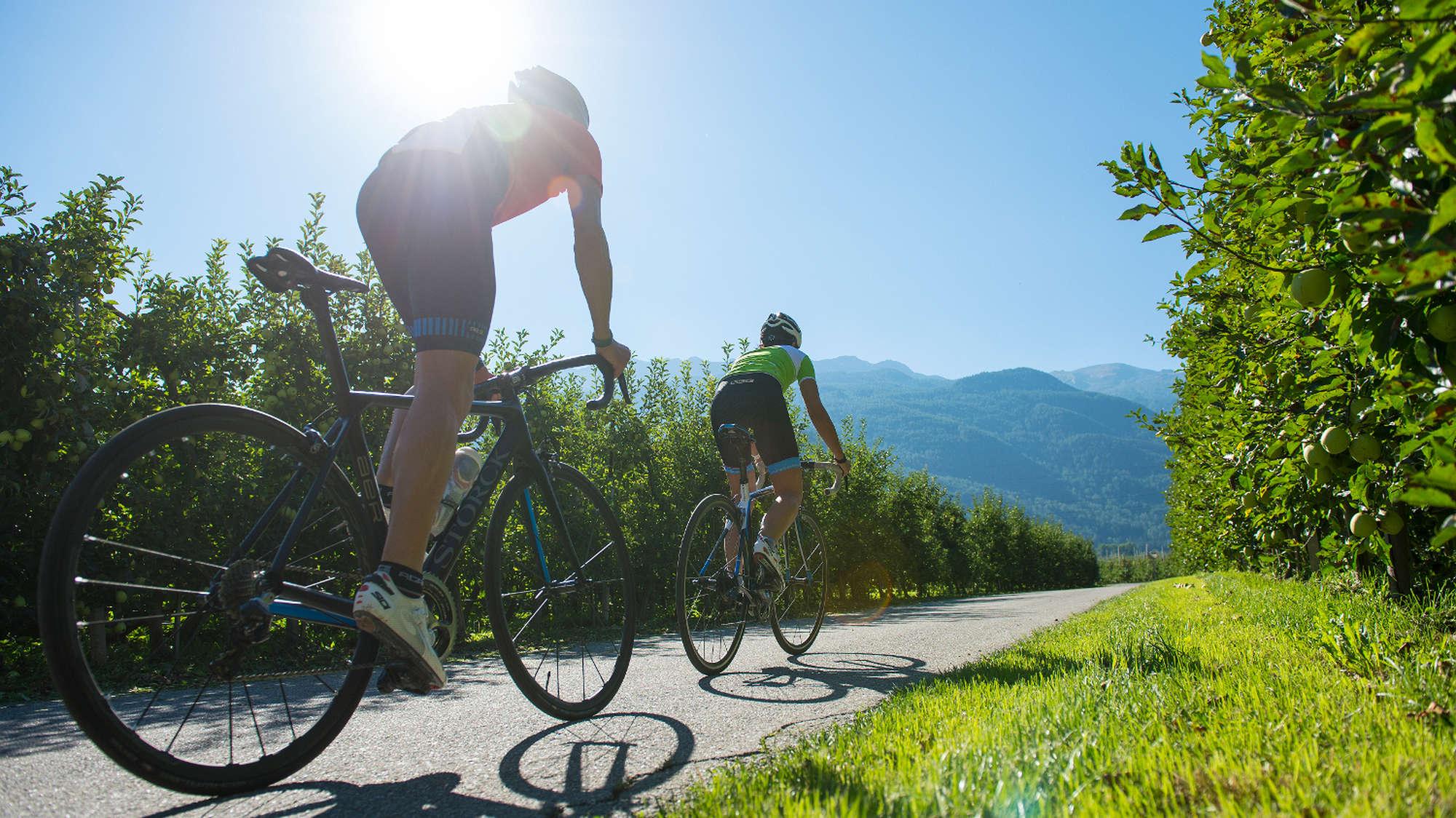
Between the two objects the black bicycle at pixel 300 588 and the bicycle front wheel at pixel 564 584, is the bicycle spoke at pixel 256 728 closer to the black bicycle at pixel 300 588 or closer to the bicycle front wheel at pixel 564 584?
the black bicycle at pixel 300 588

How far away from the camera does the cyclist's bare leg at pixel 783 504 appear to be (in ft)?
15.9

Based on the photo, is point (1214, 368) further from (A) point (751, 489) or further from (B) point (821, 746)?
(B) point (821, 746)

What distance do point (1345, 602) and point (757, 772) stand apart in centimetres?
408

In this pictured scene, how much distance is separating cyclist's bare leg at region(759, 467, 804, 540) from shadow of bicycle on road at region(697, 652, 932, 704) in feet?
2.60

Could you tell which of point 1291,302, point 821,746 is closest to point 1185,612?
point 1291,302

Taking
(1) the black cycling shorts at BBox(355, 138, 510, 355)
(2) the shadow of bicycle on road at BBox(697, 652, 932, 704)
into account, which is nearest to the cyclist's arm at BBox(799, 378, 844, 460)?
(2) the shadow of bicycle on road at BBox(697, 652, 932, 704)

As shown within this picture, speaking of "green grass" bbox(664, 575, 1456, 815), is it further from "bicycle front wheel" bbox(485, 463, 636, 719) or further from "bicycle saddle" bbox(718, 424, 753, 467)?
"bicycle saddle" bbox(718, 424, 753, 467)

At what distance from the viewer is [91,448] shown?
5.15 m

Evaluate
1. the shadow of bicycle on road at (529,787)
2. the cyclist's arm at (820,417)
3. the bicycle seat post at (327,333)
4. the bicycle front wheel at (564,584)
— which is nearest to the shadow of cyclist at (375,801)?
the shadow of bicycle on road at (529,787)

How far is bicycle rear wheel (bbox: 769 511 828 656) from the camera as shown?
5.14 m

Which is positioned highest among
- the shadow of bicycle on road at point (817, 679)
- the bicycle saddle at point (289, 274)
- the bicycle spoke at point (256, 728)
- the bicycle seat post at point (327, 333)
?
the bicycle saddle at point (289, 274)

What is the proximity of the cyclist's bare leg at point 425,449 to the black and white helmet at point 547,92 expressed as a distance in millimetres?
1117

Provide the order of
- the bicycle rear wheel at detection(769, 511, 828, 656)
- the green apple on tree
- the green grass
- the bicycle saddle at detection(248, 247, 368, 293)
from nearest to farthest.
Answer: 1. the green grass
2. the bicycle saddle at detection(248, 247, 368, 293)
3. the green apple on tree
4. the bicycle rear wheel at detection(769, 511, 828, 656)

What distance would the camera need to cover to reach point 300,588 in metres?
2.08
